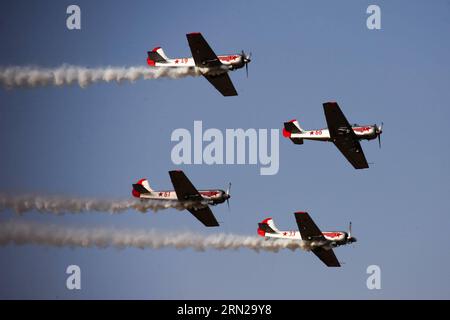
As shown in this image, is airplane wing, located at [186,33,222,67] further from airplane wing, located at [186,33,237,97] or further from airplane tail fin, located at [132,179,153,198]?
airplane tail fin, located at [132,179,153,198]

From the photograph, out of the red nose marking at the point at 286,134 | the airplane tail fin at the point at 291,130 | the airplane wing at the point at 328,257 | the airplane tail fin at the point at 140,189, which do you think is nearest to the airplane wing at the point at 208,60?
the airplane tail fin at the point at 291,130

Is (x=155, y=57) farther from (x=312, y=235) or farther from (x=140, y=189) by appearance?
(x=312, y=235)

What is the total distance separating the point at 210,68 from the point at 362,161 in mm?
9590

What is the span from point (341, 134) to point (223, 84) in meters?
6.31

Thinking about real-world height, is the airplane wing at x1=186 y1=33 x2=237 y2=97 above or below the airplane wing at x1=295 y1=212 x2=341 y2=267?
above

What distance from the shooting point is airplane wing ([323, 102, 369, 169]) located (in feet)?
202

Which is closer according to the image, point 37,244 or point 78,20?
point 37,244

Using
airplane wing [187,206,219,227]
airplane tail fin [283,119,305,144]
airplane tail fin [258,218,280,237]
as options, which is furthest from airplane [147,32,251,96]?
airplane tail fin [258,218,280,237]

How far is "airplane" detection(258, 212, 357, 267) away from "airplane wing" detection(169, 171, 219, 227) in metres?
2.78

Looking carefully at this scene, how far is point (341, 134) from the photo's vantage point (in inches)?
2495
